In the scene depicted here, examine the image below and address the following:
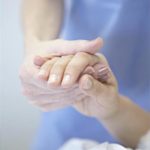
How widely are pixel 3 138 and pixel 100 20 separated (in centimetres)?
70

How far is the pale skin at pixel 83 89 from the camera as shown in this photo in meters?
0.49

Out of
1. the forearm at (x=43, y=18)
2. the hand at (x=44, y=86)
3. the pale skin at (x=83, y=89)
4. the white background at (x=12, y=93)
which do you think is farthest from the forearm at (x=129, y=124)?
the white background at (x=12, y=93)

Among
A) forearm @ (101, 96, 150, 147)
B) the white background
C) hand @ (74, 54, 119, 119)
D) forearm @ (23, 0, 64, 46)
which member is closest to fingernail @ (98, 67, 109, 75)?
hand @ (74, 54, 119, 119)

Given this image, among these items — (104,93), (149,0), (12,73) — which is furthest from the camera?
(12,73)

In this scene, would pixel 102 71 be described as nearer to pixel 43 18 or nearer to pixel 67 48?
pixel 67 48

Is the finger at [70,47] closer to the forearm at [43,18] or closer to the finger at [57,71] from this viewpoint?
the finger at [57,71]

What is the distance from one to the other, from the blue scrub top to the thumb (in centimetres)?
19

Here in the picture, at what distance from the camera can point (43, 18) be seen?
76 cm

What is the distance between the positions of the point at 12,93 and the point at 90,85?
752 millimetres

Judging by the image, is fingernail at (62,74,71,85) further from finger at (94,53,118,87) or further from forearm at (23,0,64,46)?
forearm at (23,0,64,46)

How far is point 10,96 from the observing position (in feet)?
3.93

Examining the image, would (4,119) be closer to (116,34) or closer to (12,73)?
(12,73)

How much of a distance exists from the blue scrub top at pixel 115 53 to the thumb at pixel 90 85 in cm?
19

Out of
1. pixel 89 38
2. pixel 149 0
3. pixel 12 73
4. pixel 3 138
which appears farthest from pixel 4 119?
pixel 149 0
